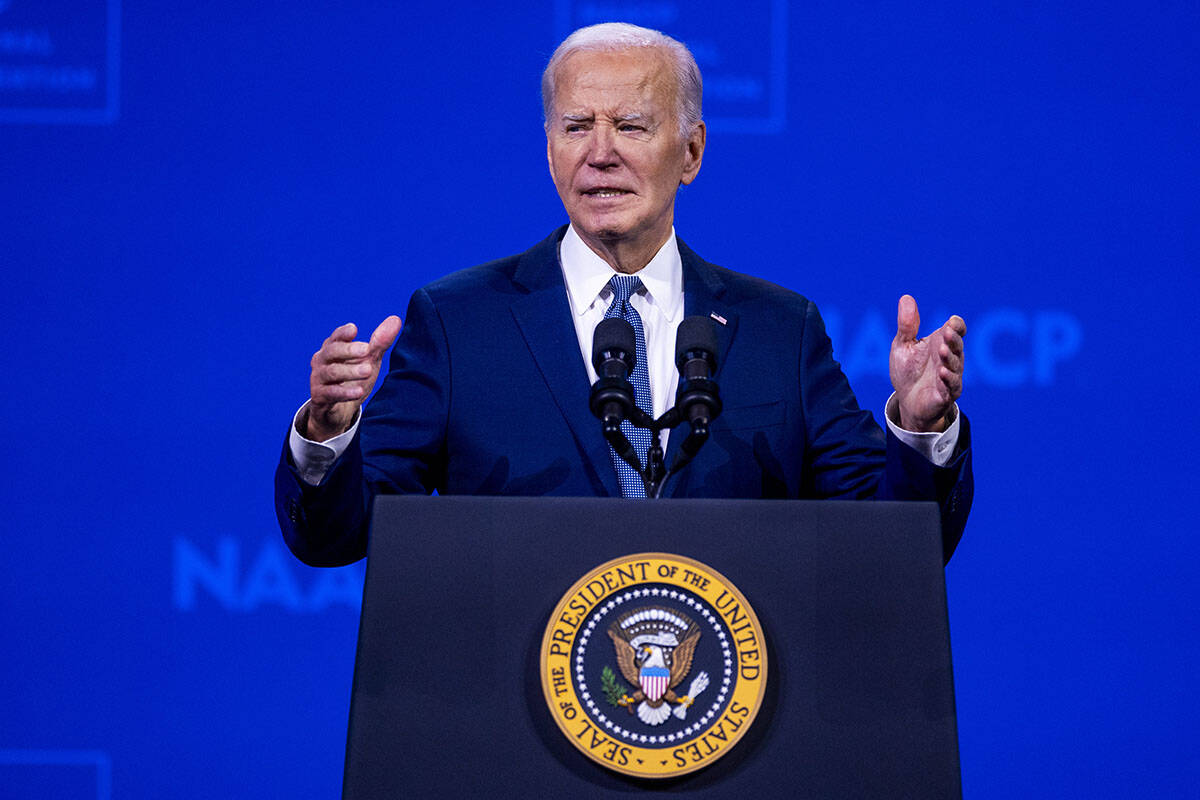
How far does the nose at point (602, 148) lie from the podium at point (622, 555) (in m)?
0.81

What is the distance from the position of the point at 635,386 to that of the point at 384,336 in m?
0.49

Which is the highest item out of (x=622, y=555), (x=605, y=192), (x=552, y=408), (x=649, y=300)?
(x=605, y=192)

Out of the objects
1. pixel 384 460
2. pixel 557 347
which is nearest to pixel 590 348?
pixel 557 347

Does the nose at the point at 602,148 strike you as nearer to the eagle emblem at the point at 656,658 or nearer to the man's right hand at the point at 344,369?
the man's right hand at the point at 344,369

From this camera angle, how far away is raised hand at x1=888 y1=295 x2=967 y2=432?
1421mm

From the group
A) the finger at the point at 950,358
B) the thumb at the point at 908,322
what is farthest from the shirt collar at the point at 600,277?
the finger at the point at 950,358

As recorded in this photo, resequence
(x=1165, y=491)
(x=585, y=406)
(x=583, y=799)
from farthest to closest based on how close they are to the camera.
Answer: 1. (x=1165, y=491)
2. (x=585, y=406)
3. (x=583, y=799)

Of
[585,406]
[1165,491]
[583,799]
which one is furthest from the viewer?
[1165,491]

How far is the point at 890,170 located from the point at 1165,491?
96 cm

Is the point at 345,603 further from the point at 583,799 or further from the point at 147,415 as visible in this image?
the point at 583,799

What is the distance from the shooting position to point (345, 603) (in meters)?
2.93

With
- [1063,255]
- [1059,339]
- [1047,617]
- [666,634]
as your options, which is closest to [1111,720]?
[1047,617]

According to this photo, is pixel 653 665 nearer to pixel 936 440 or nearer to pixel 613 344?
pixel 613 344

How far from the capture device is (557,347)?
73.0 inches
